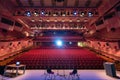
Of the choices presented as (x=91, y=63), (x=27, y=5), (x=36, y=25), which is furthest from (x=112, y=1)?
(x=36, y=25)

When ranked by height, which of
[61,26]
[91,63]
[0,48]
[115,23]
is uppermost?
[61,26]

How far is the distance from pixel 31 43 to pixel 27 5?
25.1ft

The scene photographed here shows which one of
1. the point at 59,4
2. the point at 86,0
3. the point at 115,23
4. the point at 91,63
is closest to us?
the point at 91,63

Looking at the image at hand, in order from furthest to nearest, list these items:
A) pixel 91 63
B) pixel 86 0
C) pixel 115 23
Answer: pixel 86 0, pixel 115 23, pixel 91 63

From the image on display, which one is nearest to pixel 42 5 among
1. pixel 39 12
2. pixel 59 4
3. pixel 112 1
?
pixel 39 12

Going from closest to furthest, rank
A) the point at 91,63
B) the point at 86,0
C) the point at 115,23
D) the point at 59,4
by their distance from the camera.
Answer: the point at 91,63 → the point at 115,23 → the point at 86,0 → the point at 59,4

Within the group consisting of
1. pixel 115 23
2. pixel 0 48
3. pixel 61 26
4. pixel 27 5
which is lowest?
pixel 0 48

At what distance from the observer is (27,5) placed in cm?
1413

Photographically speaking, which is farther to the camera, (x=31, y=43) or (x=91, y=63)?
(x=31, y=43)

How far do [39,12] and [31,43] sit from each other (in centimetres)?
733

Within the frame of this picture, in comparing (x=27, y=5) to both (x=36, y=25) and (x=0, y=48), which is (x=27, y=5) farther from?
(x=36, y=25)

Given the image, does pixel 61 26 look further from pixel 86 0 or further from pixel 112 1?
pixel 112 1

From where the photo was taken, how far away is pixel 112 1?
10.3 meters

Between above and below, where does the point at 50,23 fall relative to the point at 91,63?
above
